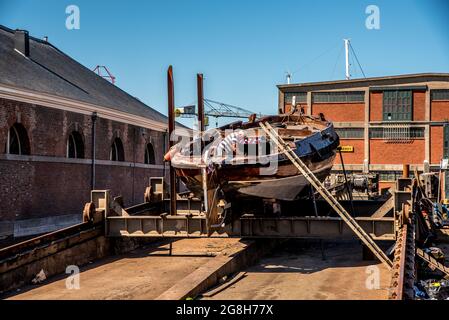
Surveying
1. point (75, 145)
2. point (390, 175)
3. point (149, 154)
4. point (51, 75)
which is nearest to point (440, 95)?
point (390, 175)

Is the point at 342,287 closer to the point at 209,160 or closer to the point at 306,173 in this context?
the point at 306,173

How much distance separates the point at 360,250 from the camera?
14.1 metres

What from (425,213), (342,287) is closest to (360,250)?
(425,213)

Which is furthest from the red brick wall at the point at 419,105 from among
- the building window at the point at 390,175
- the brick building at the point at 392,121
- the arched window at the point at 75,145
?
the arched window at the point at 75,145

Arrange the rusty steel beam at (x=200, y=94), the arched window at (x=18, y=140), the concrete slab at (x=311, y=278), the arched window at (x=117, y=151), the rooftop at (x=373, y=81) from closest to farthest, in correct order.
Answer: the concrete slab at (x=311, y=278) → the rusty steel beam at (x=200, y=94) → the arched window at (x=18, y=140) → the arched window at (x=117, y=151) → the rooftop at (x=373, y=81)

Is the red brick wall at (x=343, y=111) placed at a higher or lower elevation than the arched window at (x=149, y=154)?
higher

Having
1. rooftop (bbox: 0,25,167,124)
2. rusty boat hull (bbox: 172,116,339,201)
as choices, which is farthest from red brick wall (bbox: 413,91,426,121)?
rusty boat hull (bbox: 172,116,339,201)

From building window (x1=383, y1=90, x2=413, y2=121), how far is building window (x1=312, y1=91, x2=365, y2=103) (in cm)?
172

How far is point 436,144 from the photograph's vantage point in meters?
35.1

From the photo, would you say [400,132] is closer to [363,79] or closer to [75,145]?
[363,79]

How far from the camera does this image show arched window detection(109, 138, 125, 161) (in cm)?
2528

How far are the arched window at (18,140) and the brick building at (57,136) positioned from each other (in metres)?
0.03

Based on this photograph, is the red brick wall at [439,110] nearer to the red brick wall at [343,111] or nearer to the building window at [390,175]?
the building window at [390,175]

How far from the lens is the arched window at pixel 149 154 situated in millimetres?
29464
